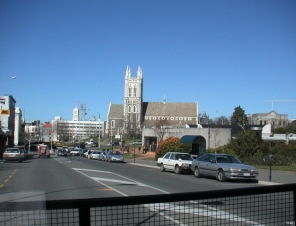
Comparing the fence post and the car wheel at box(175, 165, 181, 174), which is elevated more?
the fence post

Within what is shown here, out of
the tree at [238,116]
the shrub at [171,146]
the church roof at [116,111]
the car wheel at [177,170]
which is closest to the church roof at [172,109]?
the church roof at [116,111]

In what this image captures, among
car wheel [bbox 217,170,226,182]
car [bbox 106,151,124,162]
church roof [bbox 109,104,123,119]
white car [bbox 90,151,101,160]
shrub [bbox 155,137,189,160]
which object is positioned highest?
church roof [bbox 109,104,123,119]

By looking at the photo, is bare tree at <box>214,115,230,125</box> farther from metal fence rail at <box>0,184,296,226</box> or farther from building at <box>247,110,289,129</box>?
metal fence rail at <box>0,184,296,226</box>

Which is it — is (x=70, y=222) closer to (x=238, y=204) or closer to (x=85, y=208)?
(x=85, y=208)

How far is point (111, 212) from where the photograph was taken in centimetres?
325

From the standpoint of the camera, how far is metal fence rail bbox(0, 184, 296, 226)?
9.56 feet

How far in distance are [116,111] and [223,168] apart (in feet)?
464

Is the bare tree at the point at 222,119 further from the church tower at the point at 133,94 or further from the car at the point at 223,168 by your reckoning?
the car at the point at 223,168

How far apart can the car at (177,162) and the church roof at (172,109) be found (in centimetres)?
12330

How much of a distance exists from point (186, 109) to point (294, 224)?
148836 mm

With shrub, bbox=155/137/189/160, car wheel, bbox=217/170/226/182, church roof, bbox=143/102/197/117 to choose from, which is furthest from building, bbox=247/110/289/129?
car wheel, bbox=217/170/226/182

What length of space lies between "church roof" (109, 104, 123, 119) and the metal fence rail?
15239 cm

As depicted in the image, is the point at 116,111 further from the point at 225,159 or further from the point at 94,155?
the point at 225,159

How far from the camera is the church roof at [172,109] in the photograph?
151 meters
